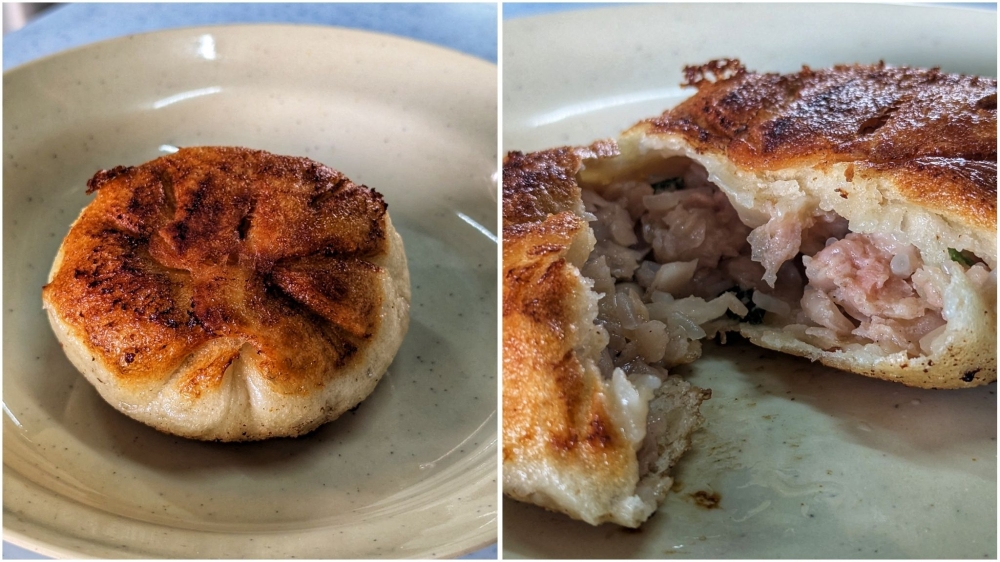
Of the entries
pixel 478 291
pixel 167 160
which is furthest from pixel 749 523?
pixel 167 160

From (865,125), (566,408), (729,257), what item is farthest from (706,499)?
(865,125)

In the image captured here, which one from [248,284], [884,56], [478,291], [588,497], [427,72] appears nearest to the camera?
[588,497]

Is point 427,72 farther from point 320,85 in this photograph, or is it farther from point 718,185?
point 718,185

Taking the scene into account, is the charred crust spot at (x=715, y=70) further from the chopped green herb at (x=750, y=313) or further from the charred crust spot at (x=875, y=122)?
the chopped green herb at (x=750, y=313)

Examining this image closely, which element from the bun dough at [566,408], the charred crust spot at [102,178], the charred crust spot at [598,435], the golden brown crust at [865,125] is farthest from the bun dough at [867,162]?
the charred crust spot at [102,178]

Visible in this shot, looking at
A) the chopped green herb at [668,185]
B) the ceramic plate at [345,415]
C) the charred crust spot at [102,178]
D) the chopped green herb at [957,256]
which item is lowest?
the ceramic plate at [345,415]

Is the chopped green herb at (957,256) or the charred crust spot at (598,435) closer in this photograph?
the charred crust spot at (598,435)
